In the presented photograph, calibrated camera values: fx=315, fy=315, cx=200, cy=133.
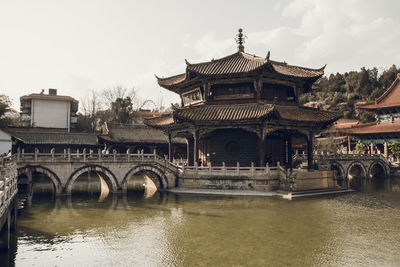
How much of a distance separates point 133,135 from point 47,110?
2531 cm

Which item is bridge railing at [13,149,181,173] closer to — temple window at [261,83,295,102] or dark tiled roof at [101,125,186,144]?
temple window at [261,83,295,102]

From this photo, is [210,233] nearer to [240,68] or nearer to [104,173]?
[104,173]

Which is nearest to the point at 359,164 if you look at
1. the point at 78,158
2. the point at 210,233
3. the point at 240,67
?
the point at 240,67

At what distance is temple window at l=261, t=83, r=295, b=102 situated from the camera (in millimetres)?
27766

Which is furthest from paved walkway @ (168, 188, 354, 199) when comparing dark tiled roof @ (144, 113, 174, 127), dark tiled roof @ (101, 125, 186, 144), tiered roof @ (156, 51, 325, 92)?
dark tiled roof @ (101, 125, 186, 144)

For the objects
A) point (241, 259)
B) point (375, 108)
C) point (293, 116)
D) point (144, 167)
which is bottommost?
point (241, 259)

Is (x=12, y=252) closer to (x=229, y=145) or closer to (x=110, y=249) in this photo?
(x=110, y=249)

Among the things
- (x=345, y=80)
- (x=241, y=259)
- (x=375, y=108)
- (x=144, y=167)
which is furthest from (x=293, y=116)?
(x=345, y=80)

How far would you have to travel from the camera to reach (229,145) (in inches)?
1094

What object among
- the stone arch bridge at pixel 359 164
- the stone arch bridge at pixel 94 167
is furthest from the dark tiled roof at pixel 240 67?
the stone arch bridge at pixel 359 164

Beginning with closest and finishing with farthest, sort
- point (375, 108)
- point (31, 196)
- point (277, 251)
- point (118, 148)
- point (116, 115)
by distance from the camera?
point (277, 251), point (31, 196), point (118, 148), point (375, 108), point (116, 115)

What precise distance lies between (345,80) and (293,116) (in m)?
75.4

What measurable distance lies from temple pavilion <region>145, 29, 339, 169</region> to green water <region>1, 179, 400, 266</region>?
5.90 meters

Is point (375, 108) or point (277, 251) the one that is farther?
point (375, 108)
